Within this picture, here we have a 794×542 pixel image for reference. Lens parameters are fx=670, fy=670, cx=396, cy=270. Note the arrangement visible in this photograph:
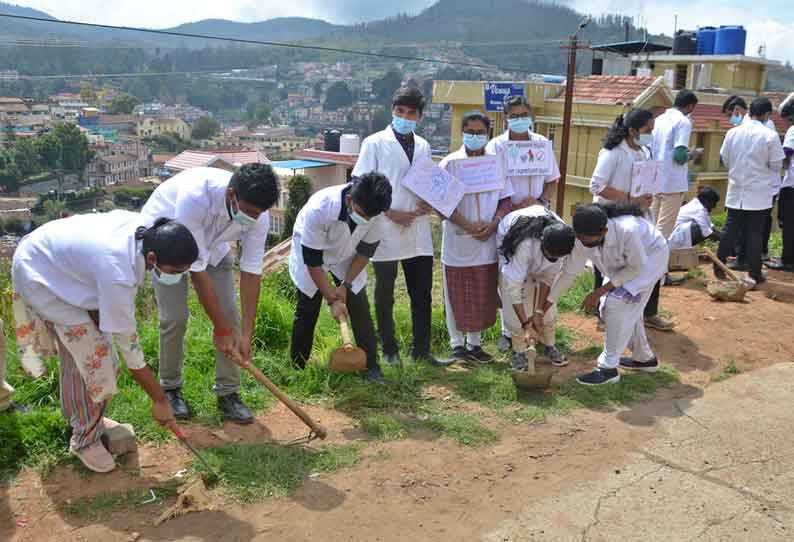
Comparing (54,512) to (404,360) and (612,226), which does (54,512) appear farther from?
(612,226)

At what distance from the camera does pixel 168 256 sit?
283cm

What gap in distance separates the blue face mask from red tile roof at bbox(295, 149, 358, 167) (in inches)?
→ 893

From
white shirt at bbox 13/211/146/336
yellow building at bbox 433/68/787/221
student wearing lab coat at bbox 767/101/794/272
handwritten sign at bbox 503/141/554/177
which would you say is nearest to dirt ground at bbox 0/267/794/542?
white shirt at bbox 13/211/146/336

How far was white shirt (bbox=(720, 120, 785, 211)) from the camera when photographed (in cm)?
679

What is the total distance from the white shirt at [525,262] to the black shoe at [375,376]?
103cm

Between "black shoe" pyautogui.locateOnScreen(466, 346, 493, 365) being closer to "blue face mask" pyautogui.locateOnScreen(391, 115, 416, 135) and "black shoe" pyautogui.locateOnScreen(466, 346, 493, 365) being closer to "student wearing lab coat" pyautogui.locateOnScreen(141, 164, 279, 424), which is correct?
"blue face mask" pyautogui.locateOnScreen(391, 115, 416, 135)

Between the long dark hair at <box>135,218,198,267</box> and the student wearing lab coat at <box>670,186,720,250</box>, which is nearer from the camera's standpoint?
the long dark hair at <box>135,218,198,267</box>

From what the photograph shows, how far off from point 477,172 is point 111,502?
3.10 m

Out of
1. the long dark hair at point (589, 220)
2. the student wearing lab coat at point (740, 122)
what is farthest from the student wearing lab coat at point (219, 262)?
the student wearing lab coat at point (740, 122)

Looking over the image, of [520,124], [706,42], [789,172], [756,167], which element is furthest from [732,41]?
[520,124]

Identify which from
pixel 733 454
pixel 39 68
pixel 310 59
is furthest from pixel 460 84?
pixel 310 59

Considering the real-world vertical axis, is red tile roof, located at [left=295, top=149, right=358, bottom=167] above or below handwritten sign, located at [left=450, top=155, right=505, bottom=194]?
below

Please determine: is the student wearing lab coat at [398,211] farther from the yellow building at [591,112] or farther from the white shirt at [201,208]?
the yellow building at [591,112]

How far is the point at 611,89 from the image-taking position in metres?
21.0
